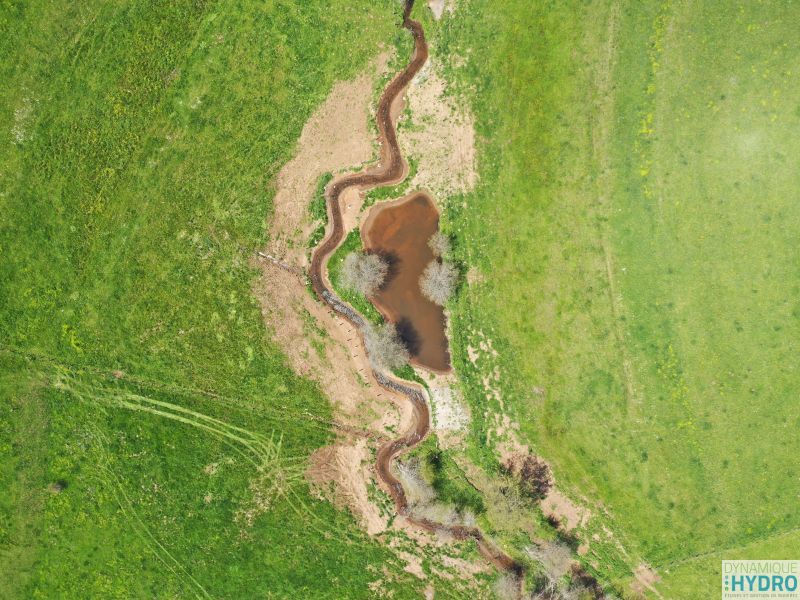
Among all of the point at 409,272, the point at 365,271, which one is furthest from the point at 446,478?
the point at 365,271

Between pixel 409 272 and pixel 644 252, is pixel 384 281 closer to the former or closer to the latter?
pixel 409 272

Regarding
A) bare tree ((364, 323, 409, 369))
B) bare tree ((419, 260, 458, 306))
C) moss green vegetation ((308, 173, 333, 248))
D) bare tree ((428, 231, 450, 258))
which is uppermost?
moss green vegetation ((308, 173, 333, 248))

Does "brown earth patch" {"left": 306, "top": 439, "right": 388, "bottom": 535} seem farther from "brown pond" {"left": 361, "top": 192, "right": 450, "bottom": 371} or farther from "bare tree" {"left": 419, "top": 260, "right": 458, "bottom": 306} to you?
"bare tree" {"left": 419, "top": 260, "right": 458, "bottom": 306}

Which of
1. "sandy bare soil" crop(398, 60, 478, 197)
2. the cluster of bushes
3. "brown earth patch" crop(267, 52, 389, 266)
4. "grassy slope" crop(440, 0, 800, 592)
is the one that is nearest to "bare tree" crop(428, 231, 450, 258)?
the cluster of bushes

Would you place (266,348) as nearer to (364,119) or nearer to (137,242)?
(137,242)

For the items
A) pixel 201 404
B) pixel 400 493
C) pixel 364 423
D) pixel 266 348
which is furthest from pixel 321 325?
pixel 400 493

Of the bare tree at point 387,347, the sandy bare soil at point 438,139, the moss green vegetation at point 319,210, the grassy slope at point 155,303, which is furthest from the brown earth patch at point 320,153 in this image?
the bare tree at point 387,347
